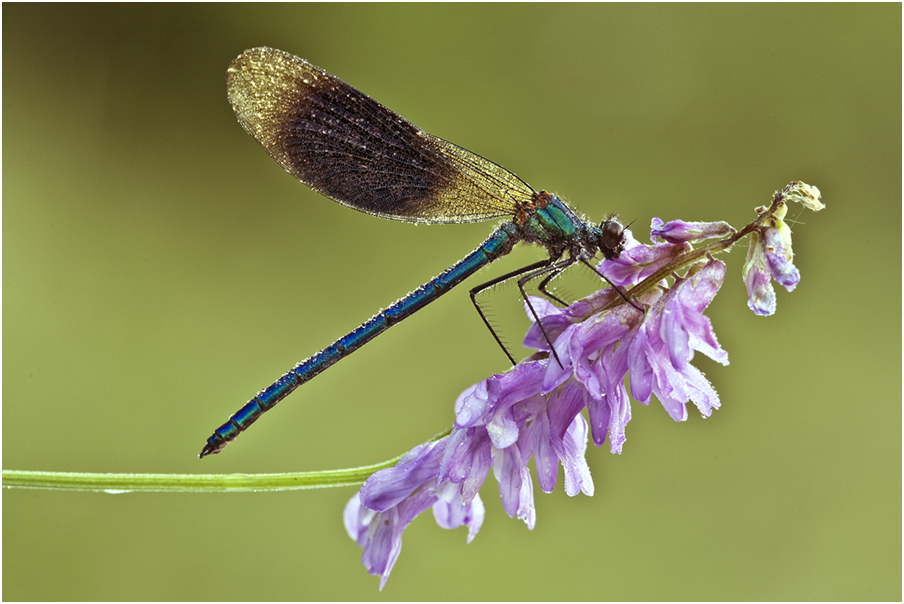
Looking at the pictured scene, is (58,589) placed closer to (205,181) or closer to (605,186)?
(205,181)

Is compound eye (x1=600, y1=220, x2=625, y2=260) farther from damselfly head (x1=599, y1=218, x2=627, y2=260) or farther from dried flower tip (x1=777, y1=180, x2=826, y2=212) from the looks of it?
dried flower tip (x1=777, y1=180, x2=826, y2=212)

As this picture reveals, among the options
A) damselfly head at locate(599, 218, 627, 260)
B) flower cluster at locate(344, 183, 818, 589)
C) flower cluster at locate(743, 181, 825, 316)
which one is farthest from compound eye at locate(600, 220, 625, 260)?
flower cluster at locate(743, 181, 825, 316)

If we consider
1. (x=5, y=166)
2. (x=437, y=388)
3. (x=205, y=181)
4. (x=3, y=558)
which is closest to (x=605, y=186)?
(x=437, y=388)

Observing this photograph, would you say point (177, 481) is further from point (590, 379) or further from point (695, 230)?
point (695, 230)

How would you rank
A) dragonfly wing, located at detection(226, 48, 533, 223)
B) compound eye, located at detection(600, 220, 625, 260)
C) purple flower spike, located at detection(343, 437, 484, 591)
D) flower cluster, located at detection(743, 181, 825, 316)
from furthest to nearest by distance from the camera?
dragonfly wing, located at detection(226, 48, 533, 223)
compound eye, located at detection(600, 220, 625, 260)
purple flower spike, located at detection(343, 437, 484, 591)
flower cluster, located at detection(743, 181, 825, 316)

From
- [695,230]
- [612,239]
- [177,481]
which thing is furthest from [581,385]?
[177,481]

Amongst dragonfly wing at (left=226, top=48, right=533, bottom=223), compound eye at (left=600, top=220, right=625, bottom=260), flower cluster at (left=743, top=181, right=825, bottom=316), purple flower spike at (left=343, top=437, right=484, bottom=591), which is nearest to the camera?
flower cluster at (left=743, top=181, right=825, bottom=316)
